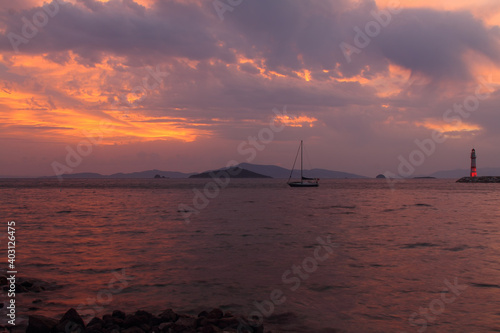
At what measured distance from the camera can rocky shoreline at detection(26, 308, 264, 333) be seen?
9.90 m

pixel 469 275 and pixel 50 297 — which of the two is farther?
pixel 469 275

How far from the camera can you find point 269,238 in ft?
94.9

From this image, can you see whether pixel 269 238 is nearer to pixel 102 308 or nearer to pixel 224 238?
pixel 224 238

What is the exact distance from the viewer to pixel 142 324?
10438 mm

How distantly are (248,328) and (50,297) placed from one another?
26.3 feet

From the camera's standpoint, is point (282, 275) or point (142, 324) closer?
point (142, 324)

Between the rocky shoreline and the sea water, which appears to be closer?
the rocky shoreline

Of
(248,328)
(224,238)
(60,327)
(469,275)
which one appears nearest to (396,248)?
(469,275)

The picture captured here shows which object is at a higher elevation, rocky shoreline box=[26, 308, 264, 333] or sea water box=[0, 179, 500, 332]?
rocky shoreline box=[26, 308, 264, 333]

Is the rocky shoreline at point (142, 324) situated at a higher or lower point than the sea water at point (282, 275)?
higher

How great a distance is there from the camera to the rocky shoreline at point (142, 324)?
9898 millimetres

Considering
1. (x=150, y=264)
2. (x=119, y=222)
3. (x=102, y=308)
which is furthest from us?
(x=119, y=222)

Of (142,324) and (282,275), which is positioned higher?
(142,324)

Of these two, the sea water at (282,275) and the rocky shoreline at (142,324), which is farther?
the sea water at (282,275)
